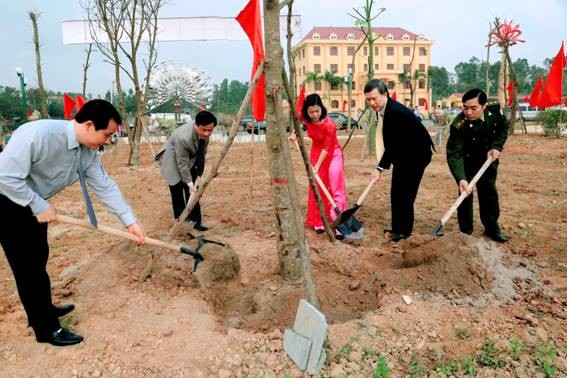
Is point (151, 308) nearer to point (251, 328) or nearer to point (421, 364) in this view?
point (251, 328)

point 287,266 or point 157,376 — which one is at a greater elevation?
point 287,266

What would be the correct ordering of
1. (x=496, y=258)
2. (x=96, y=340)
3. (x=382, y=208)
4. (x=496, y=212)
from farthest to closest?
(x=382, y=208)
(x=496, y=212)
(x=496, y=258)
(x=96, y=340)

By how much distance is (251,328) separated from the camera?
111 inches

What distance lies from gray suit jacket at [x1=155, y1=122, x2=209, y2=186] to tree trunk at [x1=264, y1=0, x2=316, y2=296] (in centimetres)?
150

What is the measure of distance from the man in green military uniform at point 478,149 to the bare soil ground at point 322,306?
1.12ft

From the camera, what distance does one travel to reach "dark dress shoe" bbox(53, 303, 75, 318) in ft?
9.00

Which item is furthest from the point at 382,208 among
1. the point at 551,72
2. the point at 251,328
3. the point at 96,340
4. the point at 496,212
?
the point at 551,72

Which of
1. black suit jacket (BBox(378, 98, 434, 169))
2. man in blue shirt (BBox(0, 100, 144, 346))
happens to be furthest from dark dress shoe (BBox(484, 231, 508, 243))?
man in blue shirt (BBox(0, 100, 144, 346))

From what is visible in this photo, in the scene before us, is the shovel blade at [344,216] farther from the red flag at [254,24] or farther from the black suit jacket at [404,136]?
the red flag at [254,24]

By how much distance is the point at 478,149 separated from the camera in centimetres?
405

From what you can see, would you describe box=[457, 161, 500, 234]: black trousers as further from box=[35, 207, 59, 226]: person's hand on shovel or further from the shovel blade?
box=[35, 207, 59, 226]: person's hand on shovel

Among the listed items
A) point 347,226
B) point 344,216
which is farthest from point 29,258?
point 347,226

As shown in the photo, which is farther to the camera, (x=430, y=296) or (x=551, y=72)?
(x=551, y=72)

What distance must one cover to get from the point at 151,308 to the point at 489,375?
80.6 inches
